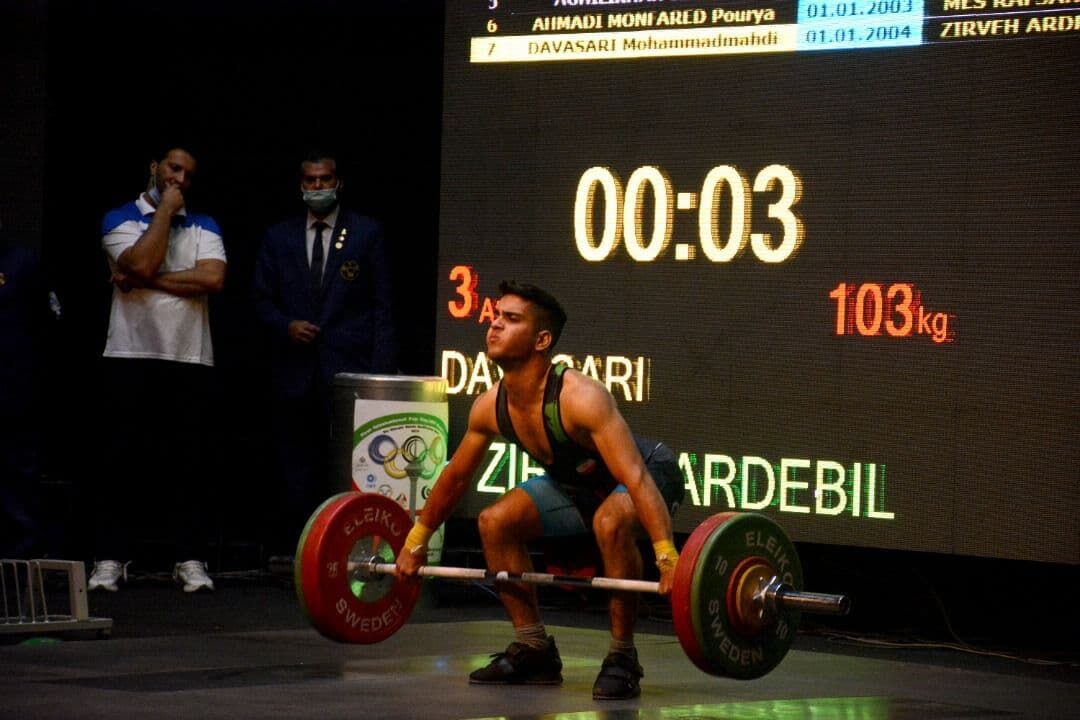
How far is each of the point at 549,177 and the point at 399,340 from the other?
168cm

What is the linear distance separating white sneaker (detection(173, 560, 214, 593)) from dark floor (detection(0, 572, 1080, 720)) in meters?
0.12

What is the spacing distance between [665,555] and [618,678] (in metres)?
0.41

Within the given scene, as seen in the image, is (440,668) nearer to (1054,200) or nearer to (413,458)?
(413,458)

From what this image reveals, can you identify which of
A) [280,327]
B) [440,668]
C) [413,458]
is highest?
[280,327]

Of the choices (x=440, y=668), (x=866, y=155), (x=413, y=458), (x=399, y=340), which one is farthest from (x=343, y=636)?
(x=399, y=340)

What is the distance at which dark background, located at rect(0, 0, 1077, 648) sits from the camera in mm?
8297

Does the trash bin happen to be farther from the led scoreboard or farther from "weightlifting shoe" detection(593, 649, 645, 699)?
"weightlifting shoe" detection(593, 649, 645, 699)

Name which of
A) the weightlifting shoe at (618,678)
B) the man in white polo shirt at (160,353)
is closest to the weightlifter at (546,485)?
the weightlifting shoe at (618,678)

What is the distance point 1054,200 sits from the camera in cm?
599

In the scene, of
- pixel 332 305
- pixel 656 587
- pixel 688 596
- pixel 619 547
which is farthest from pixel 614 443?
pixel 332 305

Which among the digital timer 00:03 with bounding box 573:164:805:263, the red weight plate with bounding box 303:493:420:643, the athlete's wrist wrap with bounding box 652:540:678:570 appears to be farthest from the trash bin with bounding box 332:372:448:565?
the athlete's wrist wrap with bounding box 652:540:678:570

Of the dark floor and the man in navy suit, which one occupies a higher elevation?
the man in navy suit

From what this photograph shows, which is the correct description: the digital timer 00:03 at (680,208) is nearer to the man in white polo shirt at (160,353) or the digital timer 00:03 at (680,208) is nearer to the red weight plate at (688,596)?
the man in white polo shirt at (160,353)

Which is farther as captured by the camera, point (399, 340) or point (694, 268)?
point (399, 340)
